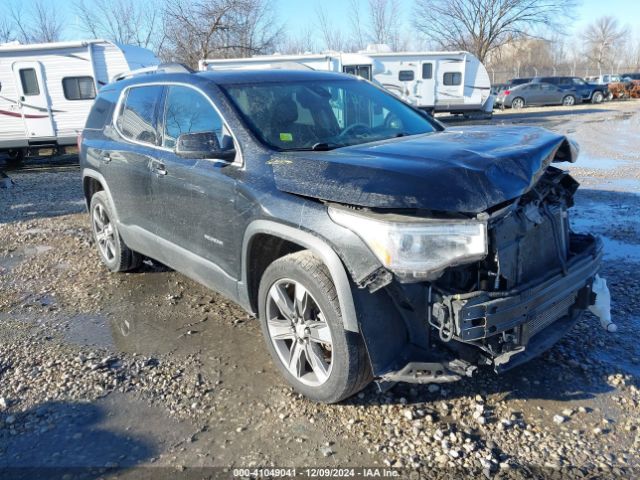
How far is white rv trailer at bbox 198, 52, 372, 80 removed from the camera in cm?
1819

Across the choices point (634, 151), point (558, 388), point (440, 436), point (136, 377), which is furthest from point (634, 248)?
point (634, 151)

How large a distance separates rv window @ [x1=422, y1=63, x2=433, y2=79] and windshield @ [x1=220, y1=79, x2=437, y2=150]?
750 inches

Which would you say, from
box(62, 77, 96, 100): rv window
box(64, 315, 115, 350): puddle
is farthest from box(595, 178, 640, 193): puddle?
box(62, 77, 96, 100): rv window


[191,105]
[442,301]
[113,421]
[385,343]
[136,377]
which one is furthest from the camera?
[191,105]

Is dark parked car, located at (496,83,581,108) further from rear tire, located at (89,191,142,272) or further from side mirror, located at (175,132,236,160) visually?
side mirror, located at (175,132,236,160)

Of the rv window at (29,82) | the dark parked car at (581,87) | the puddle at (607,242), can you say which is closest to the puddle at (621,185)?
the puddle at (607,242)

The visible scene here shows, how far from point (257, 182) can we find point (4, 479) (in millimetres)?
2018

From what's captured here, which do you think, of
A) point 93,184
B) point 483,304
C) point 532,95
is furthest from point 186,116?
point 532,95

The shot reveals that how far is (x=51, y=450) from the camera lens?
279 cm

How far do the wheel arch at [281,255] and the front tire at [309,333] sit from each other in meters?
0.10

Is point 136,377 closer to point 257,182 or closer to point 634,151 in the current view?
point 257,182

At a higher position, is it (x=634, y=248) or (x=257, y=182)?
(x=257, y=182)

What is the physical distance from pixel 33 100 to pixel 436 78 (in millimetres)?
15441

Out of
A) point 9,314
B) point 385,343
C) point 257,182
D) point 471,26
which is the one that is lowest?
point 9,314
